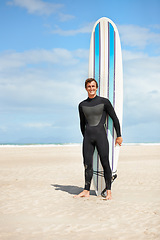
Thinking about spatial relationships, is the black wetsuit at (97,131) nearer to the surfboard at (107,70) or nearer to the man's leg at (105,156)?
the man's leg at (105,156)

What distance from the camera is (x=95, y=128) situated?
4.87 metres

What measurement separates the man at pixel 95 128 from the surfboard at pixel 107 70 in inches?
11.4

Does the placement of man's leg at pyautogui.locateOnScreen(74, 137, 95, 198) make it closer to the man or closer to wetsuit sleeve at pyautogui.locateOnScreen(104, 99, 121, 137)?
the man

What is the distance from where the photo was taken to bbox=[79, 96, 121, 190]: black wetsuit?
4867mm

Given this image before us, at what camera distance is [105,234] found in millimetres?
3066

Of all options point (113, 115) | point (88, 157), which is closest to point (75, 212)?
point (88, 157)

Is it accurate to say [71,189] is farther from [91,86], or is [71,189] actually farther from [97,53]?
[97,53]

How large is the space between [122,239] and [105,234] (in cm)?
20

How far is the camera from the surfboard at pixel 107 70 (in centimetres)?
522

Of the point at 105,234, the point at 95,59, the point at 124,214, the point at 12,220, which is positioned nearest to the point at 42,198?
the point at 12,220

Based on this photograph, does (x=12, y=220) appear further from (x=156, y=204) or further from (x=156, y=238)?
(x=156, y=204)

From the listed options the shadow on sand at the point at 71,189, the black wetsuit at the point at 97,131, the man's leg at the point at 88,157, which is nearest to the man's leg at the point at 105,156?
the black wetsuit at the point at 97,131

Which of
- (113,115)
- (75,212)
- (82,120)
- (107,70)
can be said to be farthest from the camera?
(107,70)

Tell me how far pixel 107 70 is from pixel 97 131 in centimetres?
126
